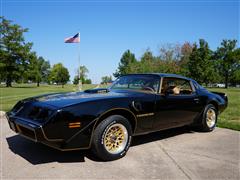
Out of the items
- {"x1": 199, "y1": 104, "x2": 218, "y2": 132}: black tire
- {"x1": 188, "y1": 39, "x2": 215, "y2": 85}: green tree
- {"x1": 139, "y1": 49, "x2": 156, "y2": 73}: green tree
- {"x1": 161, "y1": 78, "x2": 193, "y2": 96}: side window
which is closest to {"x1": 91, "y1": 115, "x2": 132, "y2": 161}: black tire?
{"x1": 161, "y1": 78, "x2": 193, "y2": 96}: side window

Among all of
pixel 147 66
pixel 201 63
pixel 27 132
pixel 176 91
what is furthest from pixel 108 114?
pixel 201 63

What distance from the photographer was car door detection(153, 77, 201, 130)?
462 cm

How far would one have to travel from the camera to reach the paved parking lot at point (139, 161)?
130 inches

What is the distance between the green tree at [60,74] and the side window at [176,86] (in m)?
57.4

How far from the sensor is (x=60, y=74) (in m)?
68.1

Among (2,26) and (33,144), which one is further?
(2,26)

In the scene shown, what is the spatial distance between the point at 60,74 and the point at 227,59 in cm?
4287

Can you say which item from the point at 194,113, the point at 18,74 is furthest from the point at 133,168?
the point at 18,74

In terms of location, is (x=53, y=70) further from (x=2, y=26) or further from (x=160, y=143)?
(x=160, y=143)

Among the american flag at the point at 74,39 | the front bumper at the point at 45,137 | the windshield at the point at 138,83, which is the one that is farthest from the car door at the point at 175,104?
the american flag at the point at 74,39

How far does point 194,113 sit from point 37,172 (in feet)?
12.0

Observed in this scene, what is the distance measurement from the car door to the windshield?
0.17 m

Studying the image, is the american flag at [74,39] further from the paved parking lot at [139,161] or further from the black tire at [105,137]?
the black tire at [105,137]

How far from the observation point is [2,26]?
49812 millimetres
